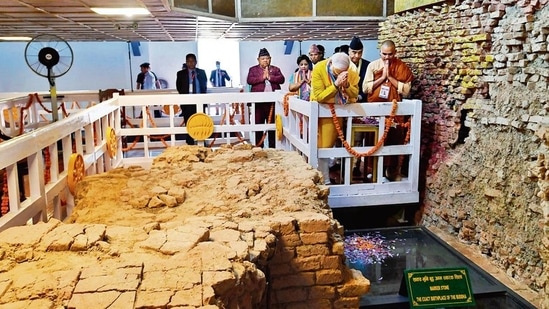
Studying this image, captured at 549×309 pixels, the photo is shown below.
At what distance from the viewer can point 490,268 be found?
207 inches

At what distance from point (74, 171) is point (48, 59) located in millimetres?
1985

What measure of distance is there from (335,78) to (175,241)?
135 inches

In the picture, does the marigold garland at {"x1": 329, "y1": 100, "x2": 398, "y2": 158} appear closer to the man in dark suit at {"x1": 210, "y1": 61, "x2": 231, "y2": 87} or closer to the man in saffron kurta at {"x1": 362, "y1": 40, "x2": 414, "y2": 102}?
the man in saffron kurta at {"x1": 362, "y1": 40, "x2": 414, "y2": 102}

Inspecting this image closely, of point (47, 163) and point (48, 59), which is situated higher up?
point (48, 59)

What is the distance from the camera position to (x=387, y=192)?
6.20 meters

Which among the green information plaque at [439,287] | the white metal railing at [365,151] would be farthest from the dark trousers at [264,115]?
the green information plaque at [439,287]

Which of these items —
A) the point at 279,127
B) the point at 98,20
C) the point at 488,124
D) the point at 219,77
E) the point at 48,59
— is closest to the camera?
the point at 488,124

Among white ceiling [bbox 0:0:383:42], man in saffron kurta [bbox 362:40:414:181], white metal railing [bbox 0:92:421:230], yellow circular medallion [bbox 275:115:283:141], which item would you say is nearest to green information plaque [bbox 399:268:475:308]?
white metal railing [bbox 0:92:421:230]

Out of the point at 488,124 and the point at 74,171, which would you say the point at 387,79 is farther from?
the point at 74,171

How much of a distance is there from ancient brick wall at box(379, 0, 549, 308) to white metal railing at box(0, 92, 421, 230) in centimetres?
56

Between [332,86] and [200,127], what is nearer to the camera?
[332,86]

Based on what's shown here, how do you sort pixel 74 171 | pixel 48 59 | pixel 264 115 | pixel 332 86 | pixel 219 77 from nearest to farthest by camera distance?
pixel 74 171
pixel 332 86
pixel 48 59
pixel 264 115
pixel 219 77

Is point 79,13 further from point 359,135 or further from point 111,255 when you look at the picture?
point 111,255

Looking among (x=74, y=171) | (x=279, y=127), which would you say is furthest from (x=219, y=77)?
(x=74, y=171)
